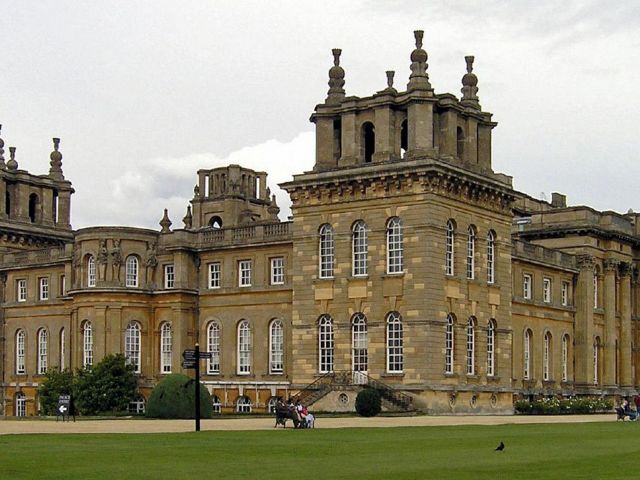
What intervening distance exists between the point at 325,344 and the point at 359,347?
2061 millimetres

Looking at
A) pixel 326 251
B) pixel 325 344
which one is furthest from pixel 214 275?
pixel 325 344

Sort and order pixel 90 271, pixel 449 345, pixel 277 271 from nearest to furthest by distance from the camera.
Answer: pixel 449 345 → pixel 277 271 → pixel 90 271

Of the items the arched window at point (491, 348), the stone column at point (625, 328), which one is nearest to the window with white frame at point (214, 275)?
the arched window at point (491, 348)

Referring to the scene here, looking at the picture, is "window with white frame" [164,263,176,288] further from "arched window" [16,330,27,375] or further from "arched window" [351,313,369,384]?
"arched window" [351,313,369,384]

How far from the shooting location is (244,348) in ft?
197

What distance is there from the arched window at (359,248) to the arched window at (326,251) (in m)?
1.17

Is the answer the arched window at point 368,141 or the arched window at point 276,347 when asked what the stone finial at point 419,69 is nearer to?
the arched window at point 368,141

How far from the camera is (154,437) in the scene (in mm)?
30266

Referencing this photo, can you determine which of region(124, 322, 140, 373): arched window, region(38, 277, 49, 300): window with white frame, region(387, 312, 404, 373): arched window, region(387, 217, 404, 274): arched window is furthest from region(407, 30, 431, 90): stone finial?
region(38, 277, 49, 300): window with white frame

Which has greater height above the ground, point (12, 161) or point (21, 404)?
point (12, 161)

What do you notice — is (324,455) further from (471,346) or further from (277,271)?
(277,271)

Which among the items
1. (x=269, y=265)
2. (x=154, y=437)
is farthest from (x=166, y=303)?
(x=154, y=437)

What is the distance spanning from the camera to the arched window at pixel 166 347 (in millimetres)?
61719

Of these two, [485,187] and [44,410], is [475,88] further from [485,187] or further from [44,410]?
[44,410]
